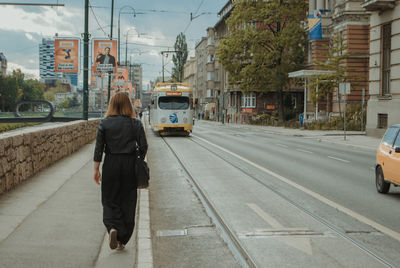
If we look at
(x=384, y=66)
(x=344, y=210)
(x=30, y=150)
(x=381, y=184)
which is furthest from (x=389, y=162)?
(x=384, y=66)

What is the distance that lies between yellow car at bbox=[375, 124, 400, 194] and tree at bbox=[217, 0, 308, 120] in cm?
3909

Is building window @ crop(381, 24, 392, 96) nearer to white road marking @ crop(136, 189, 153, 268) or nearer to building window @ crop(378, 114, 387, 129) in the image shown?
building window @ crop(378, 114, 387, 129)

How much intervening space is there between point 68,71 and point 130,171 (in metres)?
14.7

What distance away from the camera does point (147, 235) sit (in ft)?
21.3

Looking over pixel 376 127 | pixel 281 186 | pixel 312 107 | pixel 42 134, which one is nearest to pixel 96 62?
pixel 42 134

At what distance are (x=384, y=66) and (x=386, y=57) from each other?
0.51 metres

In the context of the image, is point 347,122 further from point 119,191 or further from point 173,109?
point 119,191

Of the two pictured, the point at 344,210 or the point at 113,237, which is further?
the point at 344,210

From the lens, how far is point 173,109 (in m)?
31.9

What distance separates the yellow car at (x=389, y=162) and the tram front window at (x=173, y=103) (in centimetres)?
2173

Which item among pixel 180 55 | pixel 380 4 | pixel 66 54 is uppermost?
pixel 180 55

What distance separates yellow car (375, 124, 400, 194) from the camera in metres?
9.73

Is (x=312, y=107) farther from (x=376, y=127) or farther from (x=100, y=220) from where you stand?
(x=100, y=220)

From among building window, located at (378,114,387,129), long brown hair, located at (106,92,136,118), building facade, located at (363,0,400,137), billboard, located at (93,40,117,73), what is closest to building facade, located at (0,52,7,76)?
billboard, located at (93,40,117,73)
